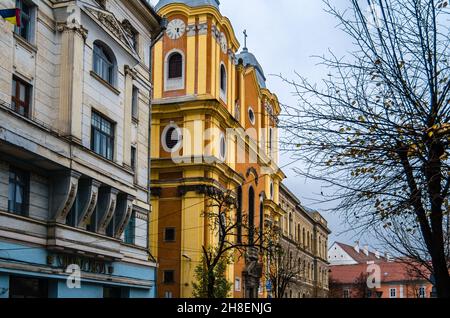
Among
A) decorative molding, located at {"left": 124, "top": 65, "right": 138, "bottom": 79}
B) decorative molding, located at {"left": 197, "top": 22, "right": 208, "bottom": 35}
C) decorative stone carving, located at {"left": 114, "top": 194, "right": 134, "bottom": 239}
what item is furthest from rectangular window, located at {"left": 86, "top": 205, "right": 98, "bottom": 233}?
decorative molding, located at {"left": 197, "top": 22, "right": 208, "bottom": 35}

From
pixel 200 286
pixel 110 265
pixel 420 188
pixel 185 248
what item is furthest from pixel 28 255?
pixel 185 248

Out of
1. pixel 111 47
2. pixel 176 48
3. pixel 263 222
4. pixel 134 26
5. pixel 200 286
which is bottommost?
pixel 200 286

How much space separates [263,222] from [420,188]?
47889 millimetres

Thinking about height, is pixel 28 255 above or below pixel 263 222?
below

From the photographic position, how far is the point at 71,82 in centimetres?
2284

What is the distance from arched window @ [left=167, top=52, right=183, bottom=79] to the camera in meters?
47.4

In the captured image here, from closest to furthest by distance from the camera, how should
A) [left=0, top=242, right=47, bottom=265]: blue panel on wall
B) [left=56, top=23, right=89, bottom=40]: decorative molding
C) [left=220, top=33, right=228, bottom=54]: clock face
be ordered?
1. [left=0, top=242, right=47, bottom=265]: blue panel on wall
2. [left=56, top=23, right=89, bottom=40]: decorative molding
3. [left=220, top=33, right=228, bottom=54]: clock face

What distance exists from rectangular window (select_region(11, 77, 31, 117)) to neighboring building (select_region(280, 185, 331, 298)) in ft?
142

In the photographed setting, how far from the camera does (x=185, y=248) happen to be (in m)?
44.2

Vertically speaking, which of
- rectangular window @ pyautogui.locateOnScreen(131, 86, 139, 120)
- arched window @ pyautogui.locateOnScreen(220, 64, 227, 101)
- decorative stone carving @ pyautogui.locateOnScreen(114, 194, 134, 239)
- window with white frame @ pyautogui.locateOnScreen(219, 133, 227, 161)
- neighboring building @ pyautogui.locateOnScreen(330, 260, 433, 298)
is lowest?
neighboring building @ pyautogui.locateOnScreen(330, 260, 433, 298)

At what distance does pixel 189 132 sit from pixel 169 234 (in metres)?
6.85

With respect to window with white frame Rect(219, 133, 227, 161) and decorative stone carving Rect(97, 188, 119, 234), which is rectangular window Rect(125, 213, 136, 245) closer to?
decorative stone carving Rect(97, 188, 119, 234)

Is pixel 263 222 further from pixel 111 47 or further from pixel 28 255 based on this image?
pixel 28 255

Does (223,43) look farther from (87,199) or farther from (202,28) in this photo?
(87,199)
